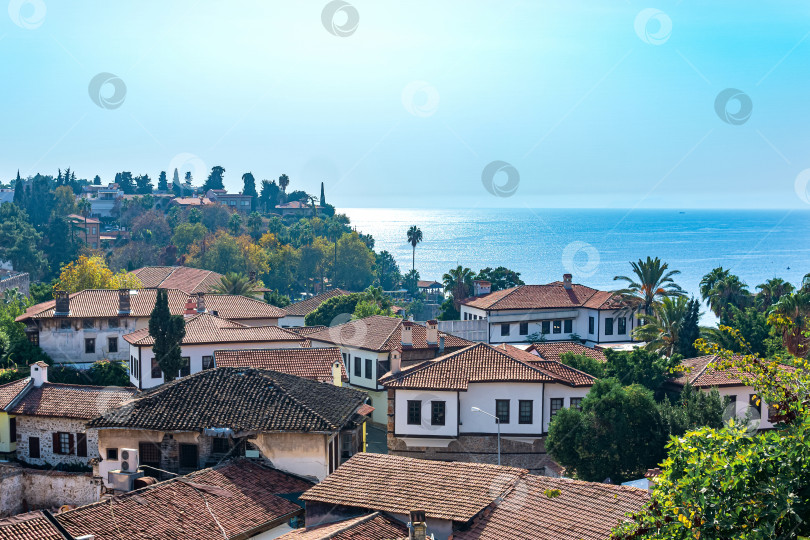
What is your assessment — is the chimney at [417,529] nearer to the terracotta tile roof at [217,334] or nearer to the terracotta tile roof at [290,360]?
the terracotta tile roof at [290,360]

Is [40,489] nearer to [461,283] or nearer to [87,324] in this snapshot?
[87,324]

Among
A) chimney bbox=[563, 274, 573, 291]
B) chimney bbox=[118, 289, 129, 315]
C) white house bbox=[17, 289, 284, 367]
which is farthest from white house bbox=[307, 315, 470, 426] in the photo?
chimney bbox=[563, 274, 573, 291]

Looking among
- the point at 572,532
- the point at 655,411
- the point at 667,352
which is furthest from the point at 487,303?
the point at 572,532

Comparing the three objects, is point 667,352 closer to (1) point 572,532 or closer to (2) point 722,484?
(1) point 572,532

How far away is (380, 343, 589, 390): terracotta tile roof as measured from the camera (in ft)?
109

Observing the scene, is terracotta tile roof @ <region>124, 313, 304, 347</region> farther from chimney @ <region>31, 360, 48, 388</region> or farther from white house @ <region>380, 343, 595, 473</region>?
white house @ <region>380, 343, 595, 473</region>

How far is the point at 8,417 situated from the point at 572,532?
23345mm

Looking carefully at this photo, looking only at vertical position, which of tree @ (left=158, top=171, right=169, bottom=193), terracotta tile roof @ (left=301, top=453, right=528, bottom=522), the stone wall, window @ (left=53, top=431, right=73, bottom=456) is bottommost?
the stone wall

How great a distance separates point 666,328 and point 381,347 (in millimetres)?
15798

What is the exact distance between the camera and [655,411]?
29.9m

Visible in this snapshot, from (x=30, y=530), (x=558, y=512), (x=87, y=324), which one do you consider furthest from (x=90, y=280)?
(x=558, y=512)

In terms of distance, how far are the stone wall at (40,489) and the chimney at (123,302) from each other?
20578 millimetres

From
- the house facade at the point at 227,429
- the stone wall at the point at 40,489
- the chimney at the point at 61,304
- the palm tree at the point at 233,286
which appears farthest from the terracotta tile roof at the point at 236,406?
the palm tree at the point at 233,286

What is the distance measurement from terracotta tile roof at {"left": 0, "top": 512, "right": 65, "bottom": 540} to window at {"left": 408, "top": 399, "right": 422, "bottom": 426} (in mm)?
18578
